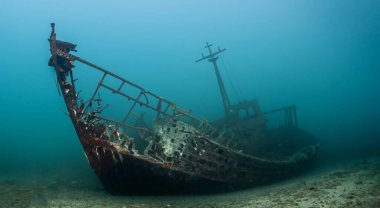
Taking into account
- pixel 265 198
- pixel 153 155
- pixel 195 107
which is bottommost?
pixel 265 198

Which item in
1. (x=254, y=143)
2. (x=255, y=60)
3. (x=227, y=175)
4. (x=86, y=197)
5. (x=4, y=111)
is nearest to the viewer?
(x=86, y=197)

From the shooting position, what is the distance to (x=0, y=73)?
144 meters

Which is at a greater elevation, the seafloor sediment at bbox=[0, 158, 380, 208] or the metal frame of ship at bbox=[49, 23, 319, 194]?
the metal frame of ship at bbox=[49, 23, 319, 194]

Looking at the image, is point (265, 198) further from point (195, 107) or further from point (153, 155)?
point (195, 107)

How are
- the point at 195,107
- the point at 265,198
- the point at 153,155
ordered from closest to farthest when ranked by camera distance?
the point at 265,198
the point at 153,155
the point at 195,107

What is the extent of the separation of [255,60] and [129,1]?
293 ft

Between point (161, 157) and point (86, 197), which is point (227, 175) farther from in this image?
point (86, 197)

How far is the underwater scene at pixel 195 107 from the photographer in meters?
8.09

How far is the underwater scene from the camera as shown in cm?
809

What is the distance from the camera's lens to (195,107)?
79938mm

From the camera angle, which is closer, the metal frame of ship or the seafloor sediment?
the seafloor sediment

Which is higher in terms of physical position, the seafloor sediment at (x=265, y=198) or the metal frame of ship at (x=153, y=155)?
the metal frame of ship at (x=153, y=155)

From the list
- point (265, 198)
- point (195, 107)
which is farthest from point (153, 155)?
point (195, 107)

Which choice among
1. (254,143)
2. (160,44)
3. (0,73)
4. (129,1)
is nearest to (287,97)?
(254,143)
